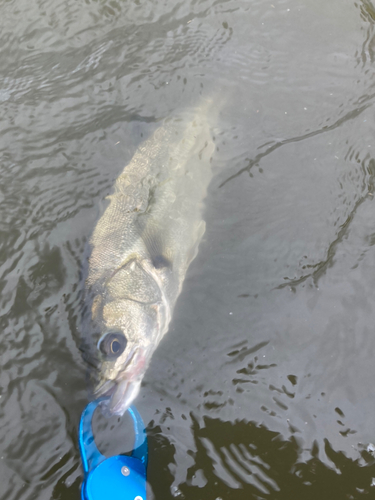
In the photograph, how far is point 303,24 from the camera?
5004 mm

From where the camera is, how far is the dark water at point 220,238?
304 centimetres

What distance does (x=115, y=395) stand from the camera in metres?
2.86

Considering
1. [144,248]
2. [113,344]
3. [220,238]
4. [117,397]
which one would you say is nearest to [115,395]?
[117,397]

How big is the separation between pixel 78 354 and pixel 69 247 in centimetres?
111

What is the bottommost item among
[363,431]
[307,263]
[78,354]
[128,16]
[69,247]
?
[363,431]

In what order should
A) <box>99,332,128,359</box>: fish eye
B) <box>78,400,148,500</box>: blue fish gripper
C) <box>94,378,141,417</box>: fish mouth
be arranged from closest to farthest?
<box>78,400,148,500</box>: blue fish gripper → <box>94,378,141,417</box>: fish mouth → <box>99,332,128,359</box>: fish eye

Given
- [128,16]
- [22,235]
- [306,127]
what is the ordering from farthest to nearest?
[128,16], [306,127], [22,235]

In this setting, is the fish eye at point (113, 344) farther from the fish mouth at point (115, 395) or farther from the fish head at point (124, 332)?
the fish mouth at point (115, 395)

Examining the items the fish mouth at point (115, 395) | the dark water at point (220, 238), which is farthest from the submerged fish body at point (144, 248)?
the dark water at point (220, 238)

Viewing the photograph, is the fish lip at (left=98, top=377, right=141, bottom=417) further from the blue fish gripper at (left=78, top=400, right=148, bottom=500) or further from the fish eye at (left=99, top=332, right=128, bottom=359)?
the fish eye at (left=99, top=332, right=128, bottom=359)

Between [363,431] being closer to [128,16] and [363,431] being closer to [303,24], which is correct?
[303,24]

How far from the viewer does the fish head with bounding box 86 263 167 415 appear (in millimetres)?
2904

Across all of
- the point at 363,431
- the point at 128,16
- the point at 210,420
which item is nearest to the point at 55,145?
the point at 128,16

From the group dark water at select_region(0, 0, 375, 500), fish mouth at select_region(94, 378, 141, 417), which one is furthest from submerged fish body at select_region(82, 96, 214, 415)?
dark water at select_region(0, 0, 375, 500)
